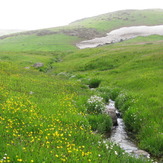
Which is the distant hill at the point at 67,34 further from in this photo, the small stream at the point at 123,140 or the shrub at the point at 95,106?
the small stream at the point at 123,140

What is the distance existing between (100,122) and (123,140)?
72.0 inches

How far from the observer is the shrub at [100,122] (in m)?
12.5

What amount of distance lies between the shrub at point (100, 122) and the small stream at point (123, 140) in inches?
23.3

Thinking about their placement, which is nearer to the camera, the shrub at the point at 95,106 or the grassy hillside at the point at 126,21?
the shrub at the point at 95,106

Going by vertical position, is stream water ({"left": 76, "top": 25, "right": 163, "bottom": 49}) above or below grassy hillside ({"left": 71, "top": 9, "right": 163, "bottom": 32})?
below

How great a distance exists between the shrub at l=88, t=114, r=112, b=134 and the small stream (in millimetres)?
592

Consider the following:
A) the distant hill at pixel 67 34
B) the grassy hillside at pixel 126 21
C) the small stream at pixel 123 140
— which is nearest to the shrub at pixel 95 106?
the small stream at pixel 123 140

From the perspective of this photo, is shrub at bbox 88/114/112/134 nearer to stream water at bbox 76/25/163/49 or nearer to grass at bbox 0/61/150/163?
grass at bbox 0/61/150/163

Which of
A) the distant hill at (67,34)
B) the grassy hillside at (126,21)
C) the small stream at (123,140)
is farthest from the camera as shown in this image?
the grassy hillside at (126,21)

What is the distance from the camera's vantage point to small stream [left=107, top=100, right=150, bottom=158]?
34.3 feet

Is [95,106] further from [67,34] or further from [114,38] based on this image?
[67,34]

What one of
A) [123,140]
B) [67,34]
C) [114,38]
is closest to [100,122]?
[123,140]

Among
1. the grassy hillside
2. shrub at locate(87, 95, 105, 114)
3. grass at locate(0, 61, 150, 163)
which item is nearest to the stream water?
the grassy hillside

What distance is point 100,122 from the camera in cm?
1307
